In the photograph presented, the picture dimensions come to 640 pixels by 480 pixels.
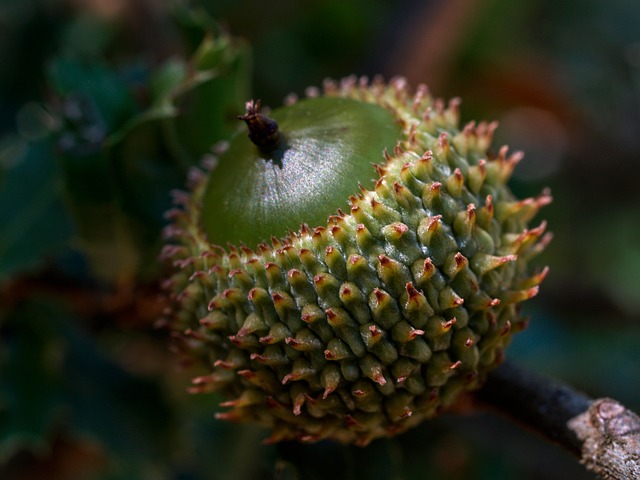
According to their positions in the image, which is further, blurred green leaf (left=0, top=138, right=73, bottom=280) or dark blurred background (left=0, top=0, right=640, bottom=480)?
blurred green leaf (left=0, top=138, right=73, bottom=280)

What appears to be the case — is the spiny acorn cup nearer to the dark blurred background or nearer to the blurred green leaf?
the dark blurred background

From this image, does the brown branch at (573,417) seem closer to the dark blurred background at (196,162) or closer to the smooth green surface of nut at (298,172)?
the dark blurred background at (196,162)

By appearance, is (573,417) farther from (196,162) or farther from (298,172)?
(196,162)

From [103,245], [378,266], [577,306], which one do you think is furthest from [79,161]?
[577,306]

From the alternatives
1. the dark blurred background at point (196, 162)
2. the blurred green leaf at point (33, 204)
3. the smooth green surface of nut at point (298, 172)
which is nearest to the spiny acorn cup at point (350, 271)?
the smooth green surface of nut at point (298, 172)

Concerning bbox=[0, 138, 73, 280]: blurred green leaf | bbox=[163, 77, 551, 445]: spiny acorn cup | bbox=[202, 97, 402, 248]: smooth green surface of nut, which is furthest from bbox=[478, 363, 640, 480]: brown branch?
bbox=[0, 138, 73, 280]: blurred green leaf

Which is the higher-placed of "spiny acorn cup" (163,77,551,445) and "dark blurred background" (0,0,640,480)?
"dark blurred background" (0,0,640,480)
